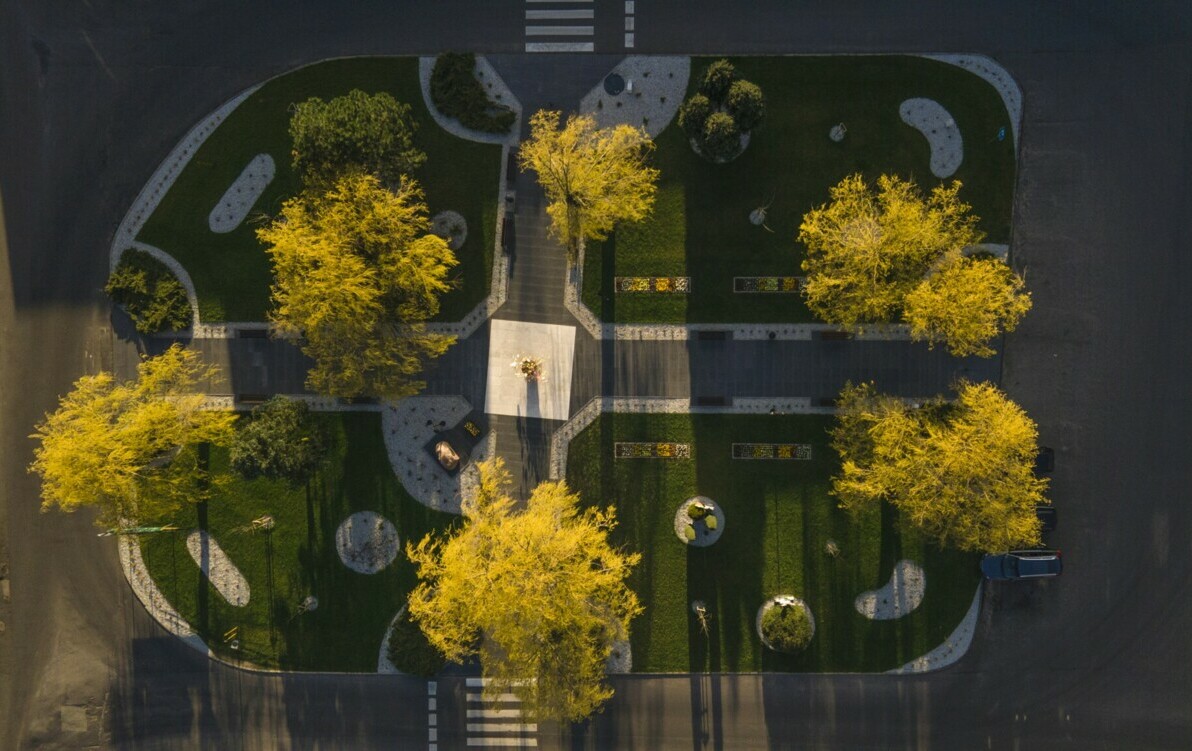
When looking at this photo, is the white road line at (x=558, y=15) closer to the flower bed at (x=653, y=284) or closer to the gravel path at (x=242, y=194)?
the flower bed at (x=653, y=284)

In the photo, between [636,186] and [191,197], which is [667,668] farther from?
[191,197]

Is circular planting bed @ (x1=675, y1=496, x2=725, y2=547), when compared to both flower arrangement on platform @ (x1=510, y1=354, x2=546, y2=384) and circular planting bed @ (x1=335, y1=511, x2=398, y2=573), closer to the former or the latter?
flower arrangement on platform @ (x1=510, y1=354, x2=546, y2=384)

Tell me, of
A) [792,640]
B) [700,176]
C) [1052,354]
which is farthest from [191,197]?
[1052,354]

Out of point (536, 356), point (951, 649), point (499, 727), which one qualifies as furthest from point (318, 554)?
point (951, 649)

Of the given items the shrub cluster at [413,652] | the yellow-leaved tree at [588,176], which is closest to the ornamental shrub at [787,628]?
the shrub cluster at [413,652]

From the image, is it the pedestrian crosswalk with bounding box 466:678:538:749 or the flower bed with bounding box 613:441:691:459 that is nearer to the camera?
the flower bed with bounding box 613:441:691:459

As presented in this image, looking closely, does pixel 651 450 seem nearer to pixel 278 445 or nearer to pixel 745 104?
pixel 745 104

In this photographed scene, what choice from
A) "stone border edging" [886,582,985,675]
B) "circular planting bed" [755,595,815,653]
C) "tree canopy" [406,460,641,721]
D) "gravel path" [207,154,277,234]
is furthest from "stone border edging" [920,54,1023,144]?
"gravel path" [207,154,277,234]
